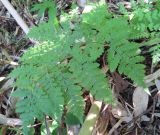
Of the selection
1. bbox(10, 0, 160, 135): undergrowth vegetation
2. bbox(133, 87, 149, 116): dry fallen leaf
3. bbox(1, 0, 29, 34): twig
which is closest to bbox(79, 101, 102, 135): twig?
bbox(10, 0, 160, 135): undergrowth vegetation

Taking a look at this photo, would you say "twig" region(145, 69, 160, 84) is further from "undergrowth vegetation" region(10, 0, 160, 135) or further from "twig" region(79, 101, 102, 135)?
Result: "twig" region(79, 101, 102, 135)

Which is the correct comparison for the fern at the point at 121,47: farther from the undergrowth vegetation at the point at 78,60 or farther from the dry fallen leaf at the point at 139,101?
the dry fallen leaf at the point at 139,101

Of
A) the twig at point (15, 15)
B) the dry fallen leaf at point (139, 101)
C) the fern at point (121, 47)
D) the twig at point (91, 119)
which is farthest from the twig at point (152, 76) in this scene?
the twig at point (15, 15)

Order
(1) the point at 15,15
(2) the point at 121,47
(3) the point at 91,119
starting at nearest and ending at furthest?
1. (2) the point at 121,47
2. (3) the point at 91,119
3. (1) the point at 15,15

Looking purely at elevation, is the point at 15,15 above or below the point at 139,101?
above

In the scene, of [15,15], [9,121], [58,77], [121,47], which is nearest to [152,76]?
[121,47]

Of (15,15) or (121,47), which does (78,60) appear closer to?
(121,47)
